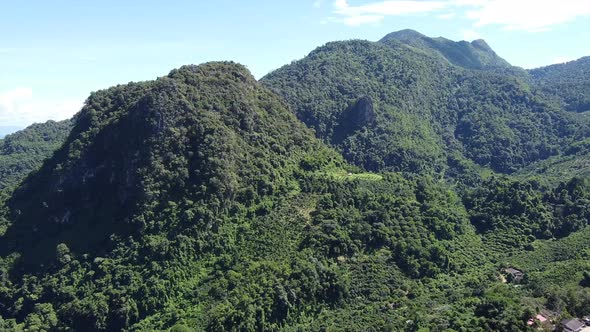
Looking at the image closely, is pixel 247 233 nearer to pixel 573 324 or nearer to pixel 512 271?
pixel 512 271

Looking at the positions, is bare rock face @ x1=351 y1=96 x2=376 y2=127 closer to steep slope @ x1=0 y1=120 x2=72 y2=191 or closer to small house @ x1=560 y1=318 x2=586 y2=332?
steep slope @ x1=0 y1=120 x2=72 y2=191

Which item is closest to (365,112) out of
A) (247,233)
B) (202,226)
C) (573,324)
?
(247,233)

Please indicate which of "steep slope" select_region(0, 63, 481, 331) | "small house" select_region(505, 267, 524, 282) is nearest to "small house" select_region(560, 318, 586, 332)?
"steep slope" select_region(0, 63, 481, 331)

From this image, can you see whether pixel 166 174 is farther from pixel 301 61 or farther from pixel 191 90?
pixel 301 61

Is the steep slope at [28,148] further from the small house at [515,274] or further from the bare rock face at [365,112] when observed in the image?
the small house at [515,274]

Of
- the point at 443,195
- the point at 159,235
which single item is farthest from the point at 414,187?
the point at 159,235

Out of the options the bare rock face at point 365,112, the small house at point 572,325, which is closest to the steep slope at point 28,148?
the bare rock face at point 365,112
